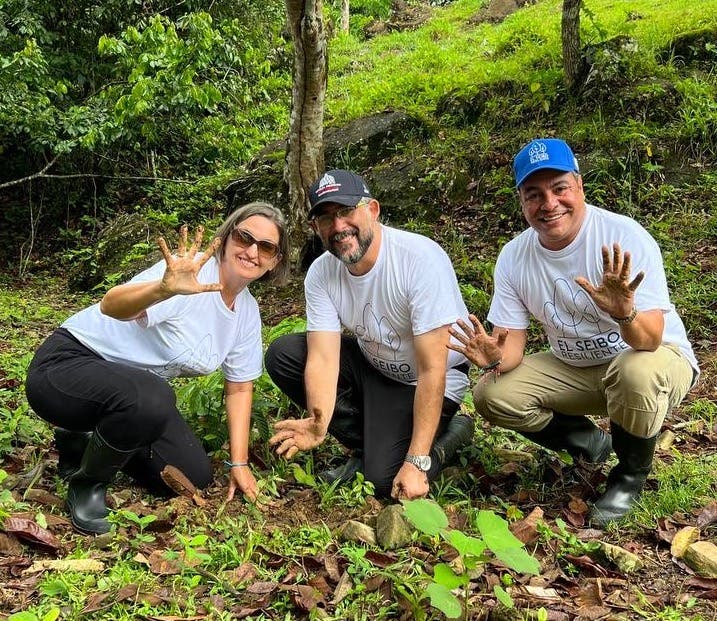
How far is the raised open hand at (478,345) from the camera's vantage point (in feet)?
10.3

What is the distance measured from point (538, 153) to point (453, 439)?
164 centimetres

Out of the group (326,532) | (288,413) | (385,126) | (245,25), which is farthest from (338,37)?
(326,532)

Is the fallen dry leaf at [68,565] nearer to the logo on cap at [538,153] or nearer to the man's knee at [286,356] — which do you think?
the man's knee at [286,356]

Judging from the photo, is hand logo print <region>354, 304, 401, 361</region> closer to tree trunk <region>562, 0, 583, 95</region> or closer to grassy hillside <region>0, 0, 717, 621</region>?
grassy hillside <region>0, 0, 717, 621</region>

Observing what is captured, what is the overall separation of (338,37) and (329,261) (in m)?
17.1

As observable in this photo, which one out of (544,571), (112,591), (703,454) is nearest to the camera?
(112,591)

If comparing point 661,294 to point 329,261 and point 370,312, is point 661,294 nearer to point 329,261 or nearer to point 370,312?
point 370,312

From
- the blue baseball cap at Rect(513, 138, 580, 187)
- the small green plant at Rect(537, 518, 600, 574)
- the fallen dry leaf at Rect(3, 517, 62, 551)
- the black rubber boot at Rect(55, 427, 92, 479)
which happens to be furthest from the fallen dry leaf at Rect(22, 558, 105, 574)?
the blue baseball cap at Rect(513, 138, 580, 187)

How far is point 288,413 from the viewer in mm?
4445

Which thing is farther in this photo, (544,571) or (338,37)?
(338,37)

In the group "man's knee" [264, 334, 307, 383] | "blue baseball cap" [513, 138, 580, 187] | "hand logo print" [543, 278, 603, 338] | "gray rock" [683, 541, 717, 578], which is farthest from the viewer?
"man's knee" [264, 334, 307, 383]

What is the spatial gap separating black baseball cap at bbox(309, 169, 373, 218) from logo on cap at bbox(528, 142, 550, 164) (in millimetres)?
841

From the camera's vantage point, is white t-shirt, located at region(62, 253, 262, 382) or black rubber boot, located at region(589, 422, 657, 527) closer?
black rubber boot, located at region(589, 422, 657, 527)

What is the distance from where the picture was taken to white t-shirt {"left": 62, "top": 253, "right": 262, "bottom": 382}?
10.7 ft
